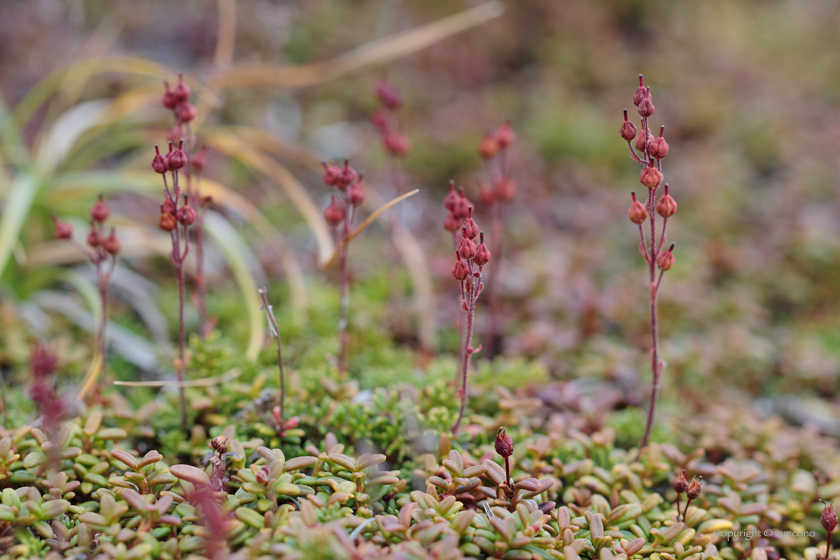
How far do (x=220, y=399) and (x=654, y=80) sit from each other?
4.55 metres

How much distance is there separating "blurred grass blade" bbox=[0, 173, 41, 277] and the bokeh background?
2cm

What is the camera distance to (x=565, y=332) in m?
2.55

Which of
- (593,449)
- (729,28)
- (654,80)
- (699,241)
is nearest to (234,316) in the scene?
(593,449)

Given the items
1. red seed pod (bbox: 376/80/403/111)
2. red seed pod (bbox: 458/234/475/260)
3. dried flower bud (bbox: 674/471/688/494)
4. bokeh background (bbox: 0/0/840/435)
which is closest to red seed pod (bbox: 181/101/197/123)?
bokeh background (bbox: 0/0/840/435)

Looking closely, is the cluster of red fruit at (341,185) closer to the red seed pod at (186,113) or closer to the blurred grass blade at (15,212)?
the red seed pod at (186,113)

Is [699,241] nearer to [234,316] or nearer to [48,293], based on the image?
[234,316]

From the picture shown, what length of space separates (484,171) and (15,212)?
8.75 feet

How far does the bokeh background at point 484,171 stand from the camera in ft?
8.22

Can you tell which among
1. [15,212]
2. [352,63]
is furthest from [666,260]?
[15,212]

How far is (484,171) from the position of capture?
12.9 feet

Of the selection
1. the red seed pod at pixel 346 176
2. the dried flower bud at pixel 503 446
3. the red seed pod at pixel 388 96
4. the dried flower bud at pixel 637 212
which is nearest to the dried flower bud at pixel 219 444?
the dried flower bud at pixel 503 446

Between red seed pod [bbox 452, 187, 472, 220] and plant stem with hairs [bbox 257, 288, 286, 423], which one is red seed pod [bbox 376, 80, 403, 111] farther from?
plant stem with hairs [bbox 257, 288, 286, 423]

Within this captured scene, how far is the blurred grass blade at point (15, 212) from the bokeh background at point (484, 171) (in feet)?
0.08

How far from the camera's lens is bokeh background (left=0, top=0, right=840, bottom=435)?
98.7 inches
